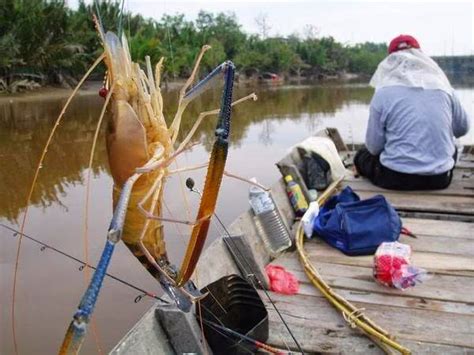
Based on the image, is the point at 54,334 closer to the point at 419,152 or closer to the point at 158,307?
the point at 158,307

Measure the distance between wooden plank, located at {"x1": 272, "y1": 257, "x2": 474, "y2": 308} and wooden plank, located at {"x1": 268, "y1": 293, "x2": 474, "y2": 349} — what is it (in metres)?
0.20

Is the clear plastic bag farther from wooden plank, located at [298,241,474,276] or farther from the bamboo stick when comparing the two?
the bamboo stick

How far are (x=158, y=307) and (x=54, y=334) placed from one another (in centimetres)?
179

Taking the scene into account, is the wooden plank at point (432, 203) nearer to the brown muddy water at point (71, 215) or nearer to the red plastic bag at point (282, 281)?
the red plastic bag at point (282, 281)

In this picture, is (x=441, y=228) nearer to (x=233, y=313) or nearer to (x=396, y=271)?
(x=396, y=271)

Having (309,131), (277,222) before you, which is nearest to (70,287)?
(277,222)

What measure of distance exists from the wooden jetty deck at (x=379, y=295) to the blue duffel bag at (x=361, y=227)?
90mm

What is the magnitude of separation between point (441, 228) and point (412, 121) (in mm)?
1101

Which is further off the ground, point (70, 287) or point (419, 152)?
point (419, 152)

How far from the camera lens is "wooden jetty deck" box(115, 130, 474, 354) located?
8.81ft

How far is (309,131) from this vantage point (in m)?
14.8

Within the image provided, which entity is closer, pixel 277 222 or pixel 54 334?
pixel 54 334

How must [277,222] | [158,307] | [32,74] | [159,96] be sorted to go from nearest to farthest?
1. [159,96]
2. [158,307]
3. [277,222]
4. [32,74]

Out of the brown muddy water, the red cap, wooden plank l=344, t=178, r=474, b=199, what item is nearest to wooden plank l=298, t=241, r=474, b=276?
the brown muddy water
